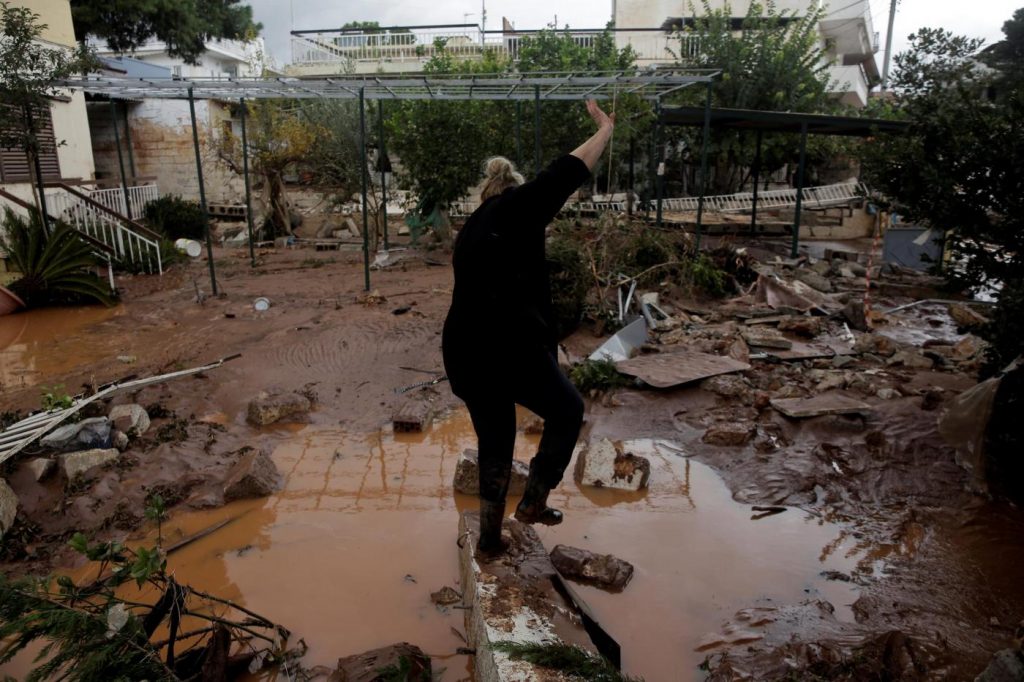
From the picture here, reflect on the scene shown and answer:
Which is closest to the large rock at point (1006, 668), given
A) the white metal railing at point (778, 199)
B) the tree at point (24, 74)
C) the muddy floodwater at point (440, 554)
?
the muddy floodwater at point (440, 554)

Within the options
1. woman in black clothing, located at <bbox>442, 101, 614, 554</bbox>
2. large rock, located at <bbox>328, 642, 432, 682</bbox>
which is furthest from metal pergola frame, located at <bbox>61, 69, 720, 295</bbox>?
large rock, located at <bbox>328, 642, 432, 682</bbox>

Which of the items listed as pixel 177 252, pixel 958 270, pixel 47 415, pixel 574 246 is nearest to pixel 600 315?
pixel 574 246

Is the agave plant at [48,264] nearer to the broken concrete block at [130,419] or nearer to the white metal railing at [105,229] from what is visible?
the white metal railing at [105,229]

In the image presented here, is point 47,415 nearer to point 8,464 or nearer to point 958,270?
point 8,464

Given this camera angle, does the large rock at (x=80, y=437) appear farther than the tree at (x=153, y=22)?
No

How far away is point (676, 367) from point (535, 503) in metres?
3.69

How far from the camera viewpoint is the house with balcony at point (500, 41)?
25.8m

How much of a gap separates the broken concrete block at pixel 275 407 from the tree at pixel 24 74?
21.3ft

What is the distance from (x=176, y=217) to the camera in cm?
1712

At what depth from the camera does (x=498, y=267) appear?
2842 mm

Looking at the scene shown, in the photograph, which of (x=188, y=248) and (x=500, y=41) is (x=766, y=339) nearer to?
(x=188, y=248)

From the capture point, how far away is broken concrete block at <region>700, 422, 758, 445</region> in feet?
17.7

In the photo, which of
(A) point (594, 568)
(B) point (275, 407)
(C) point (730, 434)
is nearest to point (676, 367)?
(C) point (730, 434)

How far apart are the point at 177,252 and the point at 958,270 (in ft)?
42.5
